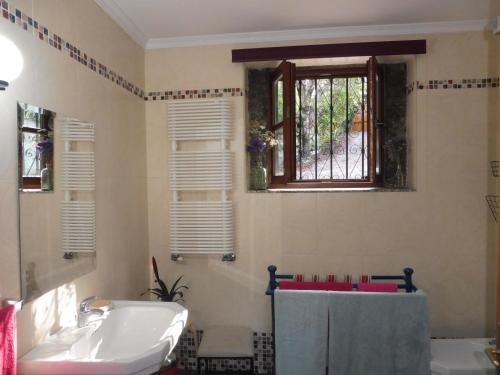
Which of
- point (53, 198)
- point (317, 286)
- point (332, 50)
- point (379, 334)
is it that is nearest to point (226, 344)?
point (317, 286)

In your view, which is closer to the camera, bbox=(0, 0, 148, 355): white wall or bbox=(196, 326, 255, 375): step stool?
bbox=(0, 0, 148, 355): white wall

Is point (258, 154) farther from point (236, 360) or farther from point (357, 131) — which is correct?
point (236, 360)

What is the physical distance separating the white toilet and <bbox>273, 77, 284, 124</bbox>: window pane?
1.74 meters

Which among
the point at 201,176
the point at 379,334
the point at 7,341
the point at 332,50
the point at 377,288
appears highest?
the point at 332,50

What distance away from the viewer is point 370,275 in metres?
2.42

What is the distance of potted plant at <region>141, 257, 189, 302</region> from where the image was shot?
2420 mm

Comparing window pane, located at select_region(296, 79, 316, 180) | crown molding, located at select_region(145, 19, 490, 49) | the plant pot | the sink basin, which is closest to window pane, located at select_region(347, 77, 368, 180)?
window pane, located at select_region(296, 79, 316, 180)

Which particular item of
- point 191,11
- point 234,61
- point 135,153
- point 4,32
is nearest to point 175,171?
point 135,153

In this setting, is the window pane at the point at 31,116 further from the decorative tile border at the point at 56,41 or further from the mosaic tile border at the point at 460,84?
the mosaic tile border at the point at 460,84

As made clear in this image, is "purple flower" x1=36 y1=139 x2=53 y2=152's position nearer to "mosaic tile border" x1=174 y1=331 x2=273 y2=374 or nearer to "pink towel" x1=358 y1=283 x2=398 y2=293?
"mosaic tile border" x1=174 y1=331 x2=273 y2=374

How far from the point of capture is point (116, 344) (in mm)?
1658

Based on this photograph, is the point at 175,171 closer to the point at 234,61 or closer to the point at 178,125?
the point at 178,125

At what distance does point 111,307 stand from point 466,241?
2138mm

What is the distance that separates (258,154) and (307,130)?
401mm
